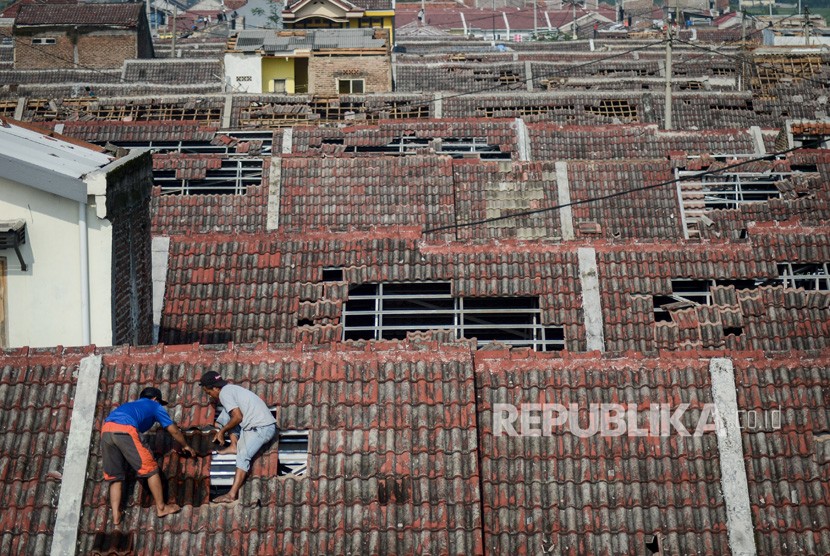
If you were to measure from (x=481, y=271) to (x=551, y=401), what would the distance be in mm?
5891

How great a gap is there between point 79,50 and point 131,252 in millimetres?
42942

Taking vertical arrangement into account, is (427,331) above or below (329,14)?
below

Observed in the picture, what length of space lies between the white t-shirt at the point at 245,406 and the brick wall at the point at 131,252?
363cm

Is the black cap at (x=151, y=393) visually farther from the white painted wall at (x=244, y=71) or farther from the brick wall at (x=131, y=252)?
the white painted wall at (x=244, y=71)

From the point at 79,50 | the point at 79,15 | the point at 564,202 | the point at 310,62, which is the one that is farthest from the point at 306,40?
the point at 564,202

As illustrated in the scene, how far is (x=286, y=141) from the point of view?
86.9ft

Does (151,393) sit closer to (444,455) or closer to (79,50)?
(444,455)

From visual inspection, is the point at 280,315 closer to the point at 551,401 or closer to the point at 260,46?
the point at 551,401

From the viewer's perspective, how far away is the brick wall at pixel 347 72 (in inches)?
A: 1663

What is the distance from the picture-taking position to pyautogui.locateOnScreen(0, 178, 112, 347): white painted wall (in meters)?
12.5

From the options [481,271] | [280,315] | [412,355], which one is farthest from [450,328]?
[412,355]

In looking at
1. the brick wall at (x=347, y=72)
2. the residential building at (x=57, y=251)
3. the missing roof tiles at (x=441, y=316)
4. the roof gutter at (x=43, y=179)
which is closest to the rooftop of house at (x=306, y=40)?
the brick wall at (x=347, y=72)

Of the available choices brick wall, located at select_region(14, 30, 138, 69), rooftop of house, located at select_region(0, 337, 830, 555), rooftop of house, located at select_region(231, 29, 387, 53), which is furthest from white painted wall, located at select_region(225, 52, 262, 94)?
rooftop of house, located at select_region(0, 337, 830, 555)

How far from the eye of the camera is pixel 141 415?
30.8 ft
